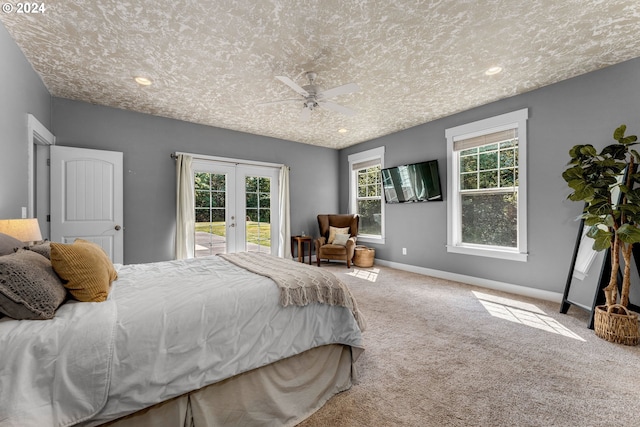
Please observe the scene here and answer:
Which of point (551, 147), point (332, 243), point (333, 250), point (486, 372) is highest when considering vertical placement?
point (551, 147)

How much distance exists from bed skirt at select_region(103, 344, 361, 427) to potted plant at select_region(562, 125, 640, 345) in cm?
240

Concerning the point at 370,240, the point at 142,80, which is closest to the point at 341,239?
the point at 370,240

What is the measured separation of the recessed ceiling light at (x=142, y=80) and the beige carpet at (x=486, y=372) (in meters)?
3.68

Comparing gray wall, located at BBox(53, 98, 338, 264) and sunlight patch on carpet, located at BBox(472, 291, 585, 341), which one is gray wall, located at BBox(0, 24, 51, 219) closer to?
gray wall, located at BBox(53, 98, 338, 264)

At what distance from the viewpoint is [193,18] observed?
214 cm

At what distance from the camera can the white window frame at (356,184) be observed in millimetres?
5582

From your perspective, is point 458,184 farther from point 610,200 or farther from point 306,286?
point 306,286

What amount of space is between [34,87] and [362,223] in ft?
17.9

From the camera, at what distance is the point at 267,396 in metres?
1.49

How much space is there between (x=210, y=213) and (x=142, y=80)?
2290 mm

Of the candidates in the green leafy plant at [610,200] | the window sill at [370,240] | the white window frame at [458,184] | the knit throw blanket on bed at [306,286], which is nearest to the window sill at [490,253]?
the white window frame at [458,184]

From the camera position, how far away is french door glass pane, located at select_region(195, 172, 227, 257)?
15.5ft

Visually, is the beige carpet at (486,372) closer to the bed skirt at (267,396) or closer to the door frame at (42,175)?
the bed skirt at (267,396)

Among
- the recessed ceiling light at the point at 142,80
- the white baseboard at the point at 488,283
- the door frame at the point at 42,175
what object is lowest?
the white baseboard at the point at 488,283
